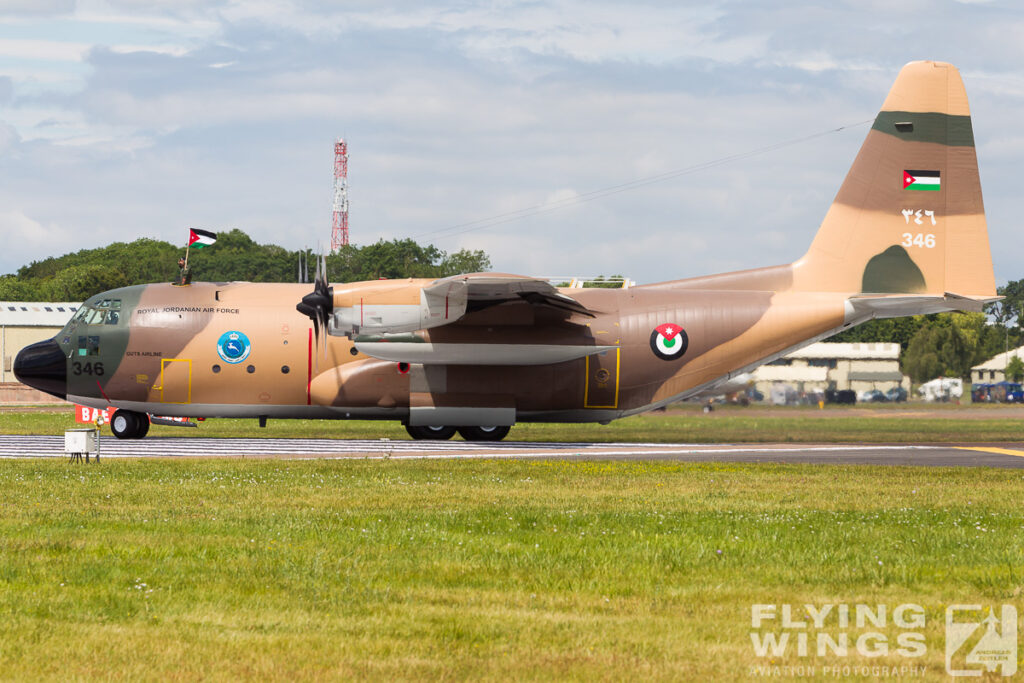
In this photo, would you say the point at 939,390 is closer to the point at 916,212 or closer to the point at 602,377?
the point at 916,212

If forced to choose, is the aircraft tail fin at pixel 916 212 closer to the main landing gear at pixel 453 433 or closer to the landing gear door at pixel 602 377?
the landing gear door at pixel 602 377

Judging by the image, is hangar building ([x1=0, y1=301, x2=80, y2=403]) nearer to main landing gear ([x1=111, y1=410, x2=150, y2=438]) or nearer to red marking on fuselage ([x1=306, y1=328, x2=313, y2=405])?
main landing gear ([x1=111, y1=410, x2=150, y2=438])

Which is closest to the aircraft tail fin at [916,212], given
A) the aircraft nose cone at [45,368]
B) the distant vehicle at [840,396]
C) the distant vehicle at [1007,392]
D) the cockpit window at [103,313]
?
the distant vehicle at [840,396]

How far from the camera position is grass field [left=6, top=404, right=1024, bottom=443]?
36.3 meters

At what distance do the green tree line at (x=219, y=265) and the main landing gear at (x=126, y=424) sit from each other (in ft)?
159

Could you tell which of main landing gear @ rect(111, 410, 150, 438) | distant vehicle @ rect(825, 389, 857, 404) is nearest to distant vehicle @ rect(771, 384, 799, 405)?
distant vehicle @ rect(825, 389, 857, 404)

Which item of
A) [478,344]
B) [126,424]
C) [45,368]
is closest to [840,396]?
[478,344]

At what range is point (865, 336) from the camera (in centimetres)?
10375

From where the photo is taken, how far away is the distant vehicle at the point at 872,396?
5556 centimetres

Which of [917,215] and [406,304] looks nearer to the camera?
[406,304]

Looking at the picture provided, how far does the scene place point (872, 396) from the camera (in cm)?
5812

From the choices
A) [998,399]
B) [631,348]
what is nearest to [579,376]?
[631,348]

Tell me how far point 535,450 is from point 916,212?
14.7 m

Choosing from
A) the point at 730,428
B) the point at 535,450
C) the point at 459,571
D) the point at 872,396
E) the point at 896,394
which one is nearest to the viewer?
the point at 459,571
